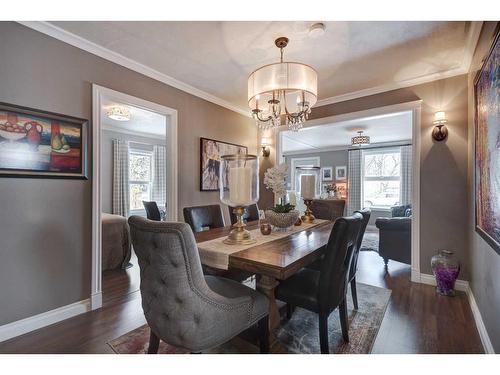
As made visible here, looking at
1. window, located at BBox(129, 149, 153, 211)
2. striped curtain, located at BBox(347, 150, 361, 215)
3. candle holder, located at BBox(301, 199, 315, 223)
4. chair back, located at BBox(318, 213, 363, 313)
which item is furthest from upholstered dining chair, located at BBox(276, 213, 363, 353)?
striped curtain, located at BBox(347, 150, 361, 215)

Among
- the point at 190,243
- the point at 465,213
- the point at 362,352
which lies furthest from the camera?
the point at 465,213

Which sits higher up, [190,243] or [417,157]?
[417,157]

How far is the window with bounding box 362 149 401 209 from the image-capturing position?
22.0ft

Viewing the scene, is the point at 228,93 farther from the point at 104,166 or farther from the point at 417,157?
the point at 104,166

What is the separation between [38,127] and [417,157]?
3793 mm

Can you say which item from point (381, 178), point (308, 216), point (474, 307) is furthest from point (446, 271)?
point (381, 178)

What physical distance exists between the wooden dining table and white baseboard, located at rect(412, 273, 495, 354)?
Result: 4.04 ft

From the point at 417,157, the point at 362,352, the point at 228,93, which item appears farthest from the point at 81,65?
the point at 417,157

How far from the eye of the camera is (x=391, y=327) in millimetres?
1957

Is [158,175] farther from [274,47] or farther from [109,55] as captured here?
[274,47]

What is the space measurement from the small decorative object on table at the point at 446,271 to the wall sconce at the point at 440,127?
127 cm

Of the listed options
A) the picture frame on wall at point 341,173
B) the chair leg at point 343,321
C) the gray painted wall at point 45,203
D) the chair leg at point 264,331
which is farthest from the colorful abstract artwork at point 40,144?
the picture frame on wall at point 341,173

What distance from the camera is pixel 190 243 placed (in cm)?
110

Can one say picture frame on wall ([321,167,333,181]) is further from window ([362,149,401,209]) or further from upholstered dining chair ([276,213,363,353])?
upholstered dining chair ([276,213,363,353])
